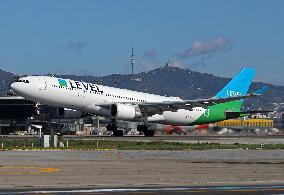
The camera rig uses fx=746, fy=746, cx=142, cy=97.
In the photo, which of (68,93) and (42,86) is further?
(68,93)

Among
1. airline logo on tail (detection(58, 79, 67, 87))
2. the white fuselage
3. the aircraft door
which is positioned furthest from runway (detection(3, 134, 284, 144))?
the aircraft door

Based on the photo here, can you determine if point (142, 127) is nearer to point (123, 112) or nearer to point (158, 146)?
point (123, 112)

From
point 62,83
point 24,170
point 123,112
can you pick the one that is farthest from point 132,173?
point 123,112

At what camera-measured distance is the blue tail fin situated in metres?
114

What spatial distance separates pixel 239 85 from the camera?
115 metres

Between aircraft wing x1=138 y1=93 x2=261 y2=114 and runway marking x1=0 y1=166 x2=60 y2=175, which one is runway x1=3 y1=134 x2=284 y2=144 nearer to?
aircraft wing x1=138 y1=93 x2=261 y2=114

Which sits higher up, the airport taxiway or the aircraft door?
the aircraft door

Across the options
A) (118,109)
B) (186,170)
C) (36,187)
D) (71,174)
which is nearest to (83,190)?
(36,187)

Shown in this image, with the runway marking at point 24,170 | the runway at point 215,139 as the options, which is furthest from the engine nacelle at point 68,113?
the runway marking at point 24,170

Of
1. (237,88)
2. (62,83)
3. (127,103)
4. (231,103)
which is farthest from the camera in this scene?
(237,88)

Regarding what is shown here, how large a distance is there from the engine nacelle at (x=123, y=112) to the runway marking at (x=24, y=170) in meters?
56.6

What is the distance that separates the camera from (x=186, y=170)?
36.4 meters

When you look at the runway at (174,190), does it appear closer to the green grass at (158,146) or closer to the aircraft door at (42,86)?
the green grass at (158,146)

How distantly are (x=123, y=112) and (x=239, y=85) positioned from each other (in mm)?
26423
